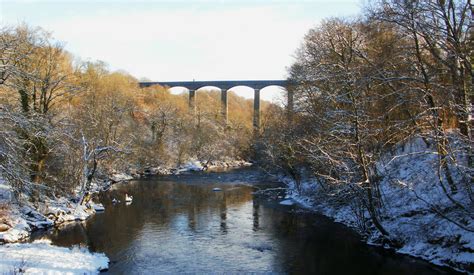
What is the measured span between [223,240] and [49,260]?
7.27m

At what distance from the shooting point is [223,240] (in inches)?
735

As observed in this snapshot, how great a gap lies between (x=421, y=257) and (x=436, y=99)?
589 centimetres

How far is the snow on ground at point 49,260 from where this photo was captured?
1284cm

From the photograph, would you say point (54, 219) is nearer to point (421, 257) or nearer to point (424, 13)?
point (421, 257)

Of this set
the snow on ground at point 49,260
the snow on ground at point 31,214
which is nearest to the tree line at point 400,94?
the snow on ground at point 49,260

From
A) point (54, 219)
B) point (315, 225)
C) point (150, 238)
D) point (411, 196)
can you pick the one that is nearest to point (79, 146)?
point (54, 219)

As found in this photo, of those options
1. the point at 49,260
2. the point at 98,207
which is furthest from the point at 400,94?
the point at 98,207

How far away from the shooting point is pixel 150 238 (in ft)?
61.8

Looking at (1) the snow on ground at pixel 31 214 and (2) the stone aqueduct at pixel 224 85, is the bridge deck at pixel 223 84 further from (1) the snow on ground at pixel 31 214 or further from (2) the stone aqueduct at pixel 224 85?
(1) the snow on ground at pixel 31 214

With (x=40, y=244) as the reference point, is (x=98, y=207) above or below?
below

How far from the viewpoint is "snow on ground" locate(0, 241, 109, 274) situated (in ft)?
42.1

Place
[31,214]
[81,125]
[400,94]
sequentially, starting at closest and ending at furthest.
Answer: [400,94] < [31,214] < [81,125]

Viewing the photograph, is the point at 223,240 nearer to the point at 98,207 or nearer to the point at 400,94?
the point at 400,94

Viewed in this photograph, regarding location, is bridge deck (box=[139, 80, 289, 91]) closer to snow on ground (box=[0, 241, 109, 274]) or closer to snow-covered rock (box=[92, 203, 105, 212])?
snow-covered rock (box=[92, 203, 105, 212])
